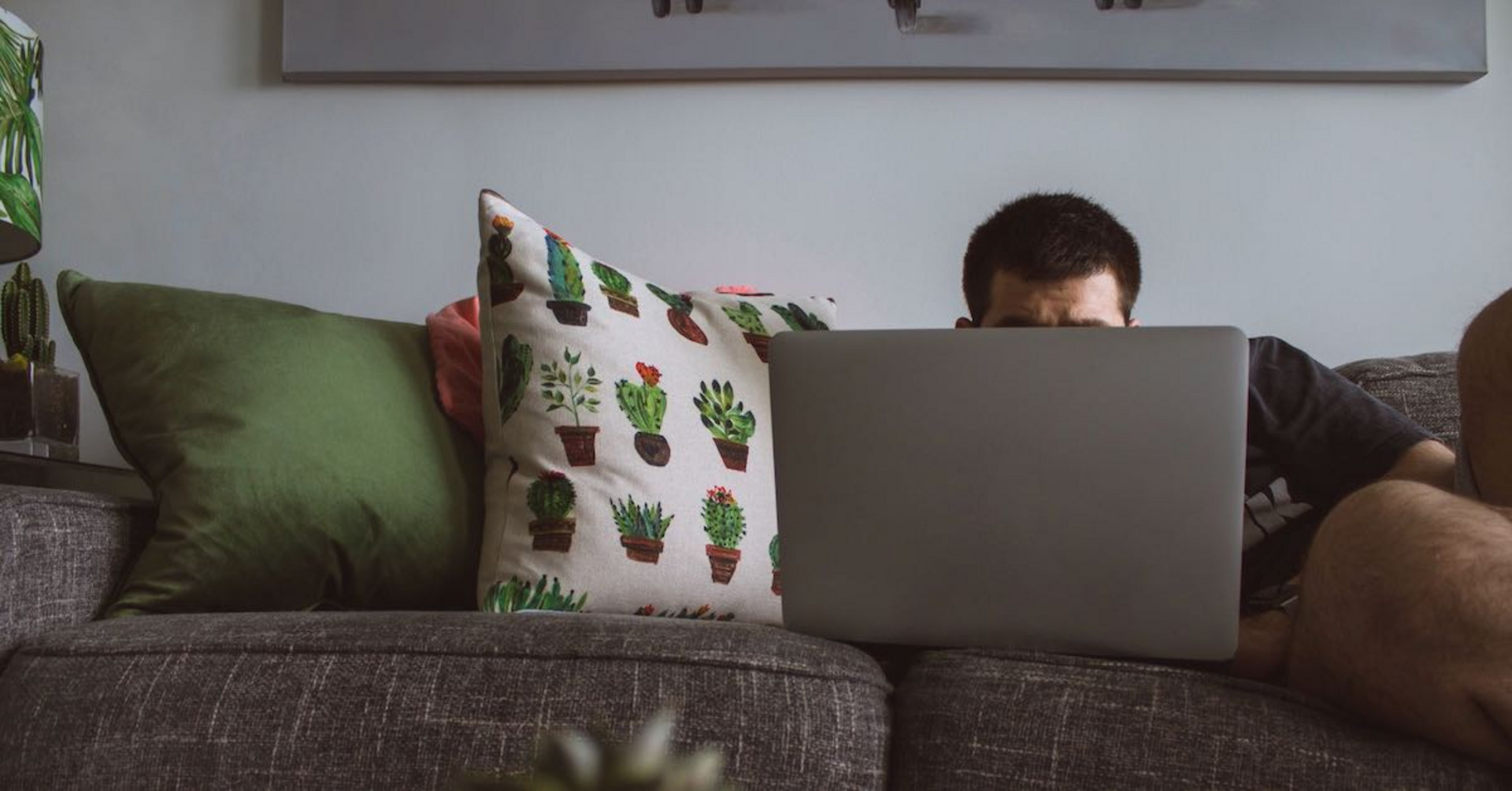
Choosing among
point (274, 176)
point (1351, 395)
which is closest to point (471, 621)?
point (1351, 395)

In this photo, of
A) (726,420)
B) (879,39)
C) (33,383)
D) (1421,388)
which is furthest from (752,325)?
(33,383)

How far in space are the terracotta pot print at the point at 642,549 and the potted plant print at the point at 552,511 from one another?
53 mm

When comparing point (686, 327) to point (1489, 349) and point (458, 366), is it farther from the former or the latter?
point (1489, 349)

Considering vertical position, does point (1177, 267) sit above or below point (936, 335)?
above

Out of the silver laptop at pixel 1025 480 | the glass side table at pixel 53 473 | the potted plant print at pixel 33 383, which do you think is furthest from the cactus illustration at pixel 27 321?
the silver laptop at pixel 1025 480

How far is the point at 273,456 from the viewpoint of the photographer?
1.20m

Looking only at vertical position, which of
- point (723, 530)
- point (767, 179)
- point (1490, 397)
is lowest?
point (723, 530)

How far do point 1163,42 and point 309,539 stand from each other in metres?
1.31

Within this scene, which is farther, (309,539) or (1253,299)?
(1253,299)

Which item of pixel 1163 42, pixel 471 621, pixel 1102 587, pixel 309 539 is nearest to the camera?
pixel 1102 587

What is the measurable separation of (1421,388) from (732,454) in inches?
32.2

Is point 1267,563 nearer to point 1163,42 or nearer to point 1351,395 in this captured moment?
point 1351,395

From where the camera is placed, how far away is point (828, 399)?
88 cm

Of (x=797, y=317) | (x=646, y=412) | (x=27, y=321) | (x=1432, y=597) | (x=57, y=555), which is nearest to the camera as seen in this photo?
(x=1432, y=597)
